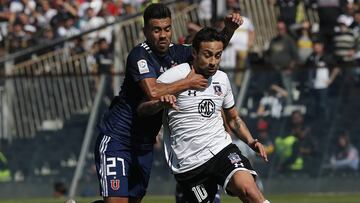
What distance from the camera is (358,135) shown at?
2181 centimetres

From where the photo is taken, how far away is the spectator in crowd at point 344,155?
21578mm

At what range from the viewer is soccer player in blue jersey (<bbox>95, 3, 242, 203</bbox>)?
1114 centimetres

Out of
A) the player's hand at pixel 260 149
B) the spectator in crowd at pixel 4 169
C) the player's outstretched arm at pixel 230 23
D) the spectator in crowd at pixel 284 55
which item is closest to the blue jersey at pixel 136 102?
the player's outstretched arm at pixel 230 23

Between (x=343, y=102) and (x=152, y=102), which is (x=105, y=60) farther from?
(x=152, y=102)

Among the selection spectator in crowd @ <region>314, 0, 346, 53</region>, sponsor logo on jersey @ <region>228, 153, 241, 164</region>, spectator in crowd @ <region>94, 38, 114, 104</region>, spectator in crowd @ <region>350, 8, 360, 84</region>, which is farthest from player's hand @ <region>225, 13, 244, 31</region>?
spectator in crowd @ <region>94, 38, 114, 104</region>

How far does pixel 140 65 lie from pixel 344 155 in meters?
11.3

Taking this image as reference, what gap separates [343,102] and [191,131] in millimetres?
11616

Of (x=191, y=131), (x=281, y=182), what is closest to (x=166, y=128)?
(x=191, y=131)

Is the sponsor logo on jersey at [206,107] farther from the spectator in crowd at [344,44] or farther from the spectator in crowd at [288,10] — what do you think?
the spectator in crowd at [288,10]

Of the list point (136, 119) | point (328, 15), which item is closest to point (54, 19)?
point (328, 15)

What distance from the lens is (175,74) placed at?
1095 cm

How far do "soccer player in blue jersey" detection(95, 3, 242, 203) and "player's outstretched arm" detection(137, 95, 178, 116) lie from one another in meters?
0.13

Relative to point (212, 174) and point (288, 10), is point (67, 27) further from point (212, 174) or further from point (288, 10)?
point (212, 174)

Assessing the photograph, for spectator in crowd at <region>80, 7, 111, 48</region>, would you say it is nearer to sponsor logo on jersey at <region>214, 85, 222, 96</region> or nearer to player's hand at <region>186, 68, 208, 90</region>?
sponsor logo on jersey at <region>214, 85, 222, 96</region>
